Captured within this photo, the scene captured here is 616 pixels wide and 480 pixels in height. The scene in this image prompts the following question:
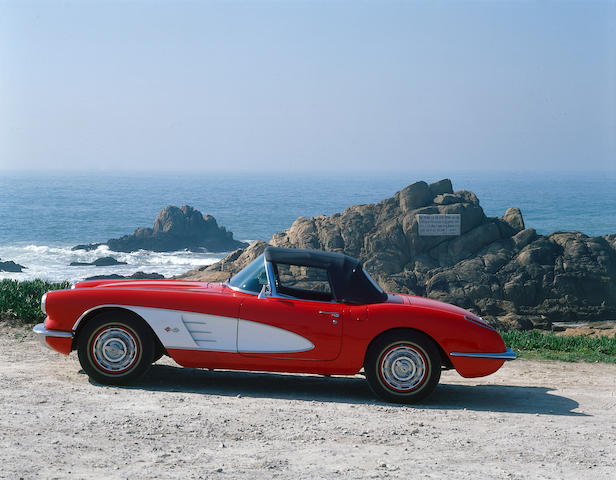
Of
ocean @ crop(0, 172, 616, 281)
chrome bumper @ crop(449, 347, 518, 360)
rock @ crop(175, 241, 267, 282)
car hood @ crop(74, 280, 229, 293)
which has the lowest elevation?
ocean @ crop(0, 172, 616, 281)

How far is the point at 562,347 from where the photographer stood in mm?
11695

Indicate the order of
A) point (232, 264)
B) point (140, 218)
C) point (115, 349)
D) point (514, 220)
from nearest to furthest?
point (115, 349)
point (232, 264)
point (514, 220)
point (140, 218)

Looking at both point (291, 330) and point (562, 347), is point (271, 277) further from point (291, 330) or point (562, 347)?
point (562, 347)

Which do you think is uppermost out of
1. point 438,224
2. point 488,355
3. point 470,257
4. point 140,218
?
point 488,355

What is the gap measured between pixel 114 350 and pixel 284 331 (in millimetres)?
1743

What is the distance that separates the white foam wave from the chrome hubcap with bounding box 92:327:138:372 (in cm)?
4755

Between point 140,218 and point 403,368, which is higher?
point 403,368

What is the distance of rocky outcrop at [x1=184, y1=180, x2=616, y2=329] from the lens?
118 feet

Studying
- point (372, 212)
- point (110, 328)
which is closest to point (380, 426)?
point (110, 328)

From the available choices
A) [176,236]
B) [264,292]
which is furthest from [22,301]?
[176,236]

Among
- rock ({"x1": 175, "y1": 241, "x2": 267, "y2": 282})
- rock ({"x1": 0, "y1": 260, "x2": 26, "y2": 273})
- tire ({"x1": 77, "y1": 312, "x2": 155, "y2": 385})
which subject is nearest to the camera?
tire ({"x1": 77, "y1": 312, "x2": 155, "y2": 385})

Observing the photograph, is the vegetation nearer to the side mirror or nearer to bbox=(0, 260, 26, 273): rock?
the side mirror

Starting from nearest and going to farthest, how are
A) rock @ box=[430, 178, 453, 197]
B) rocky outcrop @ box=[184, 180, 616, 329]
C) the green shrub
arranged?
the green shrub, rocky outcrop @ box=[184, 180, 616, 329], rock @ box=[430, 178, 453, 197]

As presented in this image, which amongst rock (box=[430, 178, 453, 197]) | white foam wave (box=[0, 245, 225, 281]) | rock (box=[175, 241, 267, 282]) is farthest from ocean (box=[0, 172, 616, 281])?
rock (box=[430, 178, 453, 197])
